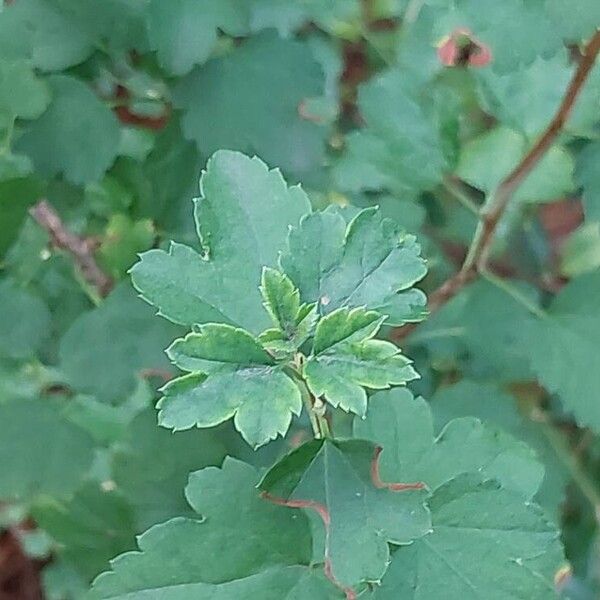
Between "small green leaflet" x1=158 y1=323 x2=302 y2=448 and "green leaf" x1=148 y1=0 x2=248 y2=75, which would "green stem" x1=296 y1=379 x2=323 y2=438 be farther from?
"green leaf" x1=148 y1=0 x2=248 y2=75

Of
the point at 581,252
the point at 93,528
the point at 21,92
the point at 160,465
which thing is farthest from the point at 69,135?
the point at 581,252

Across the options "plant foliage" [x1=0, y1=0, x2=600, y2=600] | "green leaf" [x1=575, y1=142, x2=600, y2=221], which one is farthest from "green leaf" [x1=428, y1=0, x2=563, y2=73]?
"green leaf" [x1=575, y1=142, x2=600, y2=221]

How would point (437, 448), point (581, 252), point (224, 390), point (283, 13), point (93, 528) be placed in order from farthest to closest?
point (581, 252)
point (93, 528)
point (283, 13)
point (437, 448)
point (224, 390)

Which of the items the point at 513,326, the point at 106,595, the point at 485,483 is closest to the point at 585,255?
the point at 513,326

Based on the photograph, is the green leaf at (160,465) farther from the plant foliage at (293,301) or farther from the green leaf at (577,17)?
the green leaf at (577,17)

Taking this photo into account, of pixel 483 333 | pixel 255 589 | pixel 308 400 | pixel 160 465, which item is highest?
pixel 308 400

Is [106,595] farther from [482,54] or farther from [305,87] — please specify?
[482,54]

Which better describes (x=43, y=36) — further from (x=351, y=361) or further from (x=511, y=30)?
(x=351, y=361)
